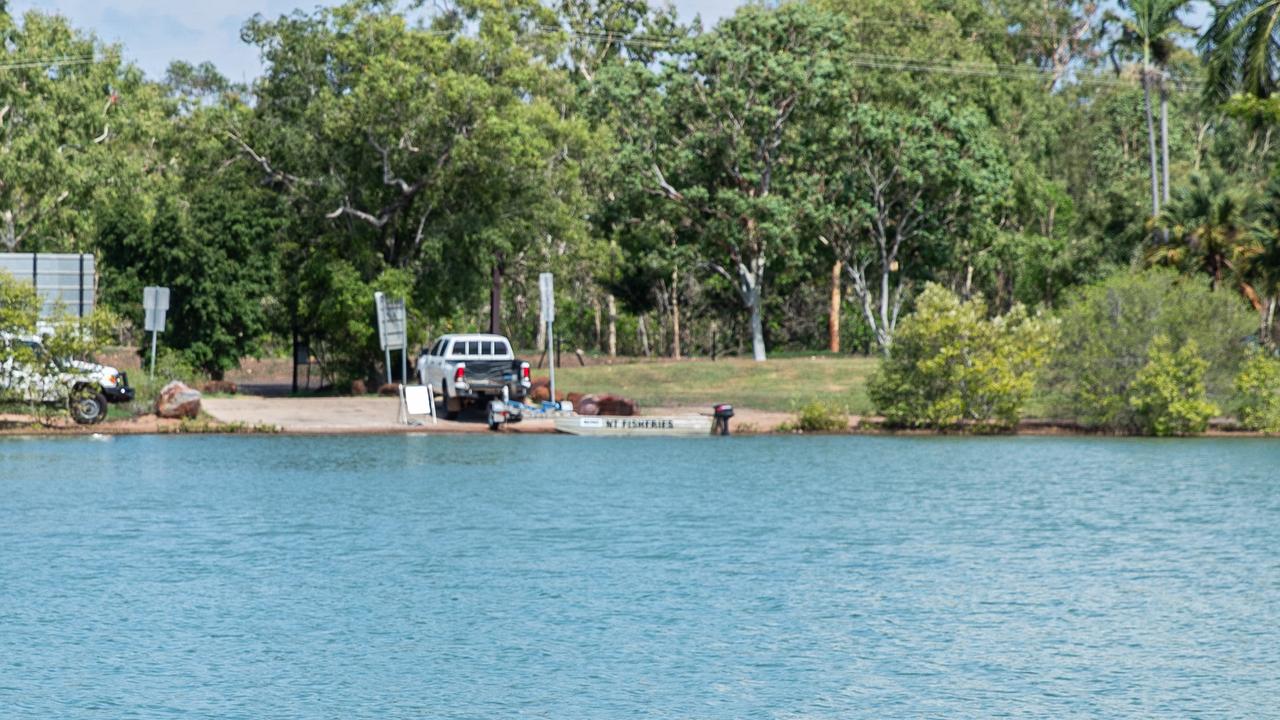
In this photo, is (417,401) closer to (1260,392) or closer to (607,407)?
(607,407)

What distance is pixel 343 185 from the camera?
175 ft

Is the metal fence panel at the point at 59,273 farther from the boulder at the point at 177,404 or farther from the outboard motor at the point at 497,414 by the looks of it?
the outboard motor at the point at 497,414

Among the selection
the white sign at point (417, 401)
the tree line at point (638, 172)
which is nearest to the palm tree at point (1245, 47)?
the tree line at point (638, 172)

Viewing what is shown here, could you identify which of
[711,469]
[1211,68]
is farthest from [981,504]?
[1211,68]

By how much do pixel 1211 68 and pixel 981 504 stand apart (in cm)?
2143

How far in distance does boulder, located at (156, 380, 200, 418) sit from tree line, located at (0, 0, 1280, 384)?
10.6m

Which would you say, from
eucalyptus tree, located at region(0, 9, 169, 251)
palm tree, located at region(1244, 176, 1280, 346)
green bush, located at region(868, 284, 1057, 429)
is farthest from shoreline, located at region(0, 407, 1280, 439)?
eucalyptus tree, located at region(0, 9, 169, 251)

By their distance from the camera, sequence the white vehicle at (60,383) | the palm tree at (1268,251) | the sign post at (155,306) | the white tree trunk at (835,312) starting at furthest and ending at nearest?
the white tree trunk at (835,312) → the palm tree at (1268,251) → the sign post at (155,306) → the white vehicle at (60,383)

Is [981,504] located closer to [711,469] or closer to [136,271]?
[711,469]

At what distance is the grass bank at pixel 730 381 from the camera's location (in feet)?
166

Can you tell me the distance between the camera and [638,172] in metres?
63.7

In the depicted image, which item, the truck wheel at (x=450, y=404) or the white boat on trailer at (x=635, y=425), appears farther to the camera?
the truck wheel at (x=450, y=404)

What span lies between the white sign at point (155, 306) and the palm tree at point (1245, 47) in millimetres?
27863

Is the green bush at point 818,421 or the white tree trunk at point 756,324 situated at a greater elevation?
the white tree trunk at point 756,324
